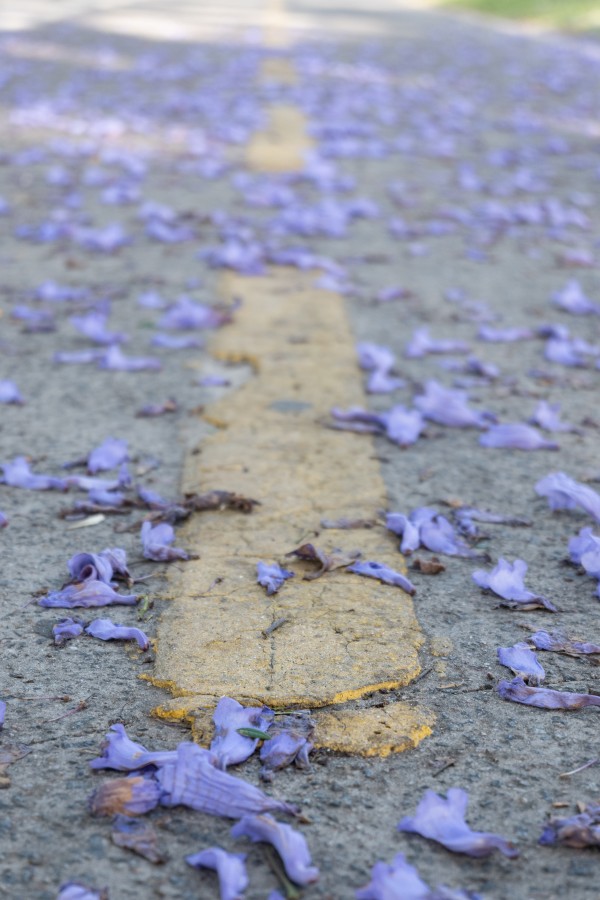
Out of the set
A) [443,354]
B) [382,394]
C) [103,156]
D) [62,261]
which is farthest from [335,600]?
[103,156]

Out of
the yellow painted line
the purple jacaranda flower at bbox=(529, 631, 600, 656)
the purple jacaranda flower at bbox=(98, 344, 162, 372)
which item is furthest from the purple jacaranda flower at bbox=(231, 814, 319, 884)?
the purple jacaranda flower at bbox=(98, 344, 162, 372)

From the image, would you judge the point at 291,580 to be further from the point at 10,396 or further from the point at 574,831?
the point at 10,396

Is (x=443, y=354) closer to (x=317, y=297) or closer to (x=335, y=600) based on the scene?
(x=317, y=297)

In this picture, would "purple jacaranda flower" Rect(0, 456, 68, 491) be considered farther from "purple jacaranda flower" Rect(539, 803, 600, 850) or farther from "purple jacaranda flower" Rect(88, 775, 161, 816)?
"purple jacaranda flower" Rect(539, 803, 600, 850)

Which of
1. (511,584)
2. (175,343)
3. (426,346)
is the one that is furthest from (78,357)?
(511,584)

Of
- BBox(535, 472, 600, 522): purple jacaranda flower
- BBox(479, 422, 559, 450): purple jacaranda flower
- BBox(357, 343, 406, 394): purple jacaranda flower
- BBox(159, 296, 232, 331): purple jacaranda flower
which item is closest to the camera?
BBox(535, 472, 600, 522): purple jacaranda flower

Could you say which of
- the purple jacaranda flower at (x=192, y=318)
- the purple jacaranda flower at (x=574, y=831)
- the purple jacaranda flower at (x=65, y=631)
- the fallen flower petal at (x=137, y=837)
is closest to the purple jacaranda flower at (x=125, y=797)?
the fallen flower petal at (x=137, y=837)

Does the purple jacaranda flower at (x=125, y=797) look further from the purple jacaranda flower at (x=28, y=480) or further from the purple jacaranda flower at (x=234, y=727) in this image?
the purple jacaranda flower at (x=28, y=480)
